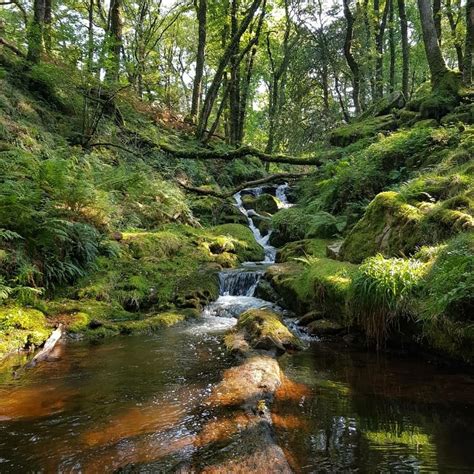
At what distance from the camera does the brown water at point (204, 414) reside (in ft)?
10.9

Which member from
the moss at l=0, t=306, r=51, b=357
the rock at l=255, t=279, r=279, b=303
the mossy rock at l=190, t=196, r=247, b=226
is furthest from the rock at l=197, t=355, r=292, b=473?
the mossy rock at l=190, t=196, r=247, b=226

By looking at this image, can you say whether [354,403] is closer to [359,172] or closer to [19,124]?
[359,172]

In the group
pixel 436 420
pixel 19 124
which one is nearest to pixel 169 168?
pixel 19 124

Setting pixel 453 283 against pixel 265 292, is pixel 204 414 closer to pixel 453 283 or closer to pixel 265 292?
pixel 453 283

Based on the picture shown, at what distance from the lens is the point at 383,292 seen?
18.7 feet

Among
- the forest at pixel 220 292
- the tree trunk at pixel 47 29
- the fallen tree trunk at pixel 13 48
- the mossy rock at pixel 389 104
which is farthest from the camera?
the mossy rock at pixel 389 104

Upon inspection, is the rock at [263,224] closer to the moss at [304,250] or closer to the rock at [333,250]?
the moss at [304,250]

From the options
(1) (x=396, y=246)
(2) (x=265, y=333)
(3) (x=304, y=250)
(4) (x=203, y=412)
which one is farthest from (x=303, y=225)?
(4) (x=203, y=412)

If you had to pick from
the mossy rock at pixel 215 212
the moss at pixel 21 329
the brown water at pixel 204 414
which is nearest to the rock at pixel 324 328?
the brown water at pixel 204 414

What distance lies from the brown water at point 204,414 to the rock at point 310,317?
145 cm

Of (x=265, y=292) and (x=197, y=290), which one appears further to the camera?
(x=265, y=292)

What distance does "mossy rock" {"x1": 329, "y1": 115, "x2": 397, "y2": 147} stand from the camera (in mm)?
15195

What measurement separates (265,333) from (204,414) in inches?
89.7

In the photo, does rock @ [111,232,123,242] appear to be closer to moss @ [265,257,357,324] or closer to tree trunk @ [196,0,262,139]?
moss @ [265,257,357,324]
